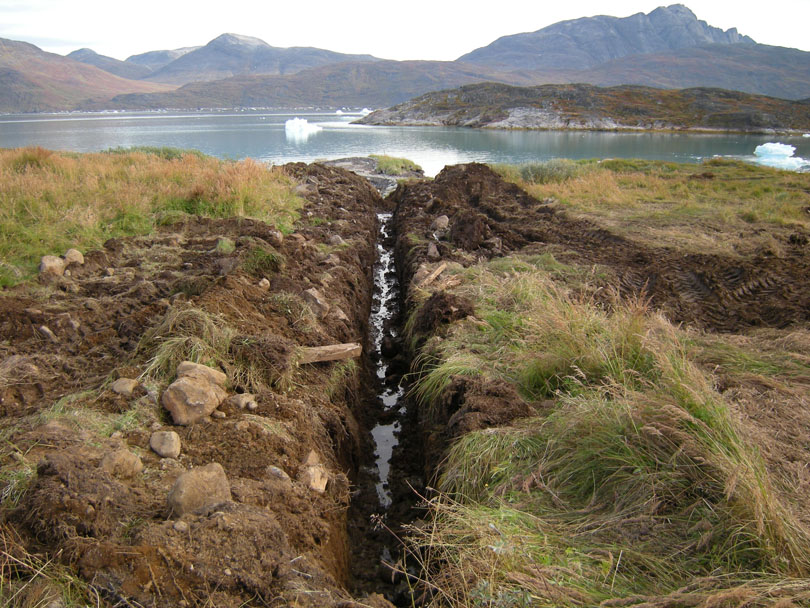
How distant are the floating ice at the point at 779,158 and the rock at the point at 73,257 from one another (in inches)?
1407

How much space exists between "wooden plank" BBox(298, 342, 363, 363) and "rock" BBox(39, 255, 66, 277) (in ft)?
12.3

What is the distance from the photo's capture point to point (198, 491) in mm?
2797

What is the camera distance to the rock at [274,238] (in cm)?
799

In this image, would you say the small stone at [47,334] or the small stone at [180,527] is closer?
the small stone at [180,527]

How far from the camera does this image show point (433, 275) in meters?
7.79

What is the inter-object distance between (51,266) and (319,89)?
632 feet

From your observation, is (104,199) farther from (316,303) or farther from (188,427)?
(188,427)

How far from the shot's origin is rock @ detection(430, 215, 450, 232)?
1132 cm

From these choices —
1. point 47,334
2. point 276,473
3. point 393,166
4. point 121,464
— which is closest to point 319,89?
point 393,166

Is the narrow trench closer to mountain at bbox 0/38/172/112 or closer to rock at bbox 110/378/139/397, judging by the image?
rock at bbox 110/378/139/397

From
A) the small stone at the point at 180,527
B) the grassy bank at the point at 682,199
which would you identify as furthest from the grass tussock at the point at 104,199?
the grassy bank at the point at 682,199

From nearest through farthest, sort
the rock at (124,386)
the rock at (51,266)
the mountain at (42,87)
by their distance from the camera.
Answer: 1. the rock at (124,386)
2. the rock at (51,266)
3. the mountain at (42,87)

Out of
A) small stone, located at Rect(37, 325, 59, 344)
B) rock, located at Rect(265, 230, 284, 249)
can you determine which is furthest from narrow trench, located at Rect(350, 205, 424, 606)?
small stone, located at Rect(37, 325, 59, 344)

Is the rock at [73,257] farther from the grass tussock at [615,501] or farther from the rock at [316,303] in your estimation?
the grass tussock at [615,501]
